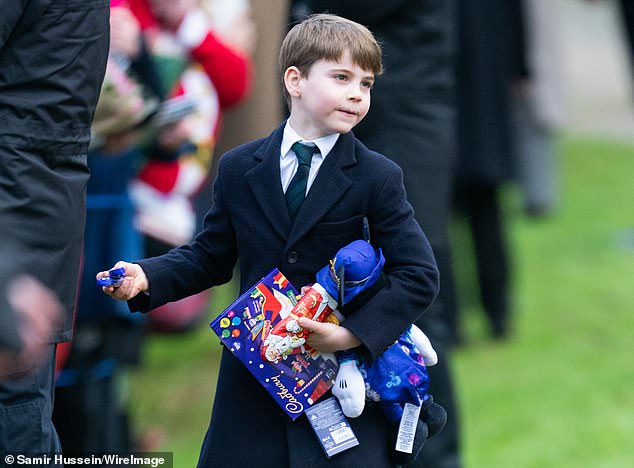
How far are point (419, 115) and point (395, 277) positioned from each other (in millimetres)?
1196

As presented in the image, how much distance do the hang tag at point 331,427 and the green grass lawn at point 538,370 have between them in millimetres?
2193

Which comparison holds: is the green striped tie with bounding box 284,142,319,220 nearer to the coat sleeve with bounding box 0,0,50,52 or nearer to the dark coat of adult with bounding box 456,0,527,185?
the coat sleeve with bounding box 0,0,50,52

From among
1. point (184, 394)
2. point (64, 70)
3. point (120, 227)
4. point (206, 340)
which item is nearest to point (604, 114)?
point (206, 340)

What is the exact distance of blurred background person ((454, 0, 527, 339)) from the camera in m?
6.28

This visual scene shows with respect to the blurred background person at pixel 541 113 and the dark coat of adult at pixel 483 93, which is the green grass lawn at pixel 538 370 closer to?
the blurred background person at pixel 541 113

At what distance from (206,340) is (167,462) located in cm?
267

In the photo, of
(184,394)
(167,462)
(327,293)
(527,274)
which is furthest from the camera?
(527,274)

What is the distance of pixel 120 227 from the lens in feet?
13.5

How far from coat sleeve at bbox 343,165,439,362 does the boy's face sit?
0.51 ft

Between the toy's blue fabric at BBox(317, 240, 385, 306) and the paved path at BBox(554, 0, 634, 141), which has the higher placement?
the toy's blue fabric at BBox(317, 240, 385, 306)

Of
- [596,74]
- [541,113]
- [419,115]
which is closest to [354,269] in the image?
[419,115]

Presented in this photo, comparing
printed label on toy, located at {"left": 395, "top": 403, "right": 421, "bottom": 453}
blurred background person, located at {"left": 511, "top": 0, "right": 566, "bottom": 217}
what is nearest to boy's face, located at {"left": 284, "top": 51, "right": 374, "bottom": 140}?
printed label on toy, located at {"left": 395, "top": 403, "right": 421, "bottom": 453}

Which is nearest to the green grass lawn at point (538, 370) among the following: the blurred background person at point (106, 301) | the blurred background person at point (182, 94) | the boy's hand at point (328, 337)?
the blurred background person at point (106, 301)

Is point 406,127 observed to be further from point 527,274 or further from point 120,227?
point 527,274
